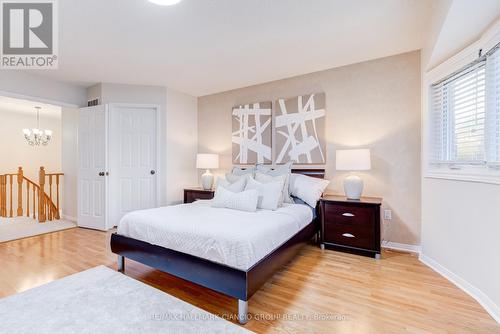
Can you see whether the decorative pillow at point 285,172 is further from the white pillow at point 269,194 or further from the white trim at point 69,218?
the white trim at point 69,218

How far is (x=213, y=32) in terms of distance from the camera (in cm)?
253

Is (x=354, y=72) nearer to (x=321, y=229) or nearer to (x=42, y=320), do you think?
(x=321, y=229)

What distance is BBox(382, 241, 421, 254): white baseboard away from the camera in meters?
2.90

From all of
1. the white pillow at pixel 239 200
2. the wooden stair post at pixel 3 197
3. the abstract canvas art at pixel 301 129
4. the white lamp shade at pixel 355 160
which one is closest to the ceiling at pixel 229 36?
the abstract canvas art at pixel 301 129

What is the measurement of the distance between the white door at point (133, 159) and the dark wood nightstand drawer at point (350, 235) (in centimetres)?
298

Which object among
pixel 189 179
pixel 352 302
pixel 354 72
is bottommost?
pixel 352 302

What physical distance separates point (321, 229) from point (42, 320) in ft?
8.99

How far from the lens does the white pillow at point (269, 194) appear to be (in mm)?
2748

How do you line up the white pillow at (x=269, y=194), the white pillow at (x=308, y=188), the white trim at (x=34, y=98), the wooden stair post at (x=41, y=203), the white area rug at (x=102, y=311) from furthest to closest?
the wooden stair post at (x=41, y=203) < the white trim at (x=34, y=98) < the white pillow at (x=308, y=188) < the white pillow at (x=269, y=194) < the white area rug at (x=102, y=311)

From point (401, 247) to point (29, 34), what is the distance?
16.0 feet

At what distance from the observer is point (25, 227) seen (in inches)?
161

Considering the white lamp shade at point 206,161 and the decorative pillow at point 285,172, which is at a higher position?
the white lamp shade at point 206,161

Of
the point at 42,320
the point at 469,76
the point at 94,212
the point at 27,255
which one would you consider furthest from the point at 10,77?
the point at 469,76

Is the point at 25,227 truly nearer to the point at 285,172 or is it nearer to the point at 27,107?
the point at 27,107
